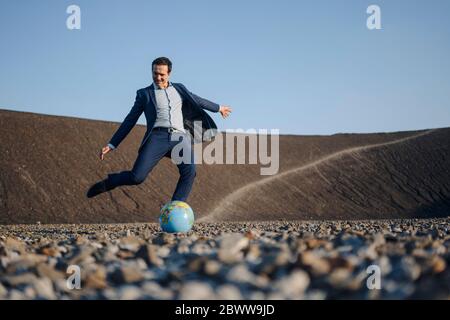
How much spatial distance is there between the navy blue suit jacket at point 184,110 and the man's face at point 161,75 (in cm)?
15

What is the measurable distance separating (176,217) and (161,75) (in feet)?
7.48

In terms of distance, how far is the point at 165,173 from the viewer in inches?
1556

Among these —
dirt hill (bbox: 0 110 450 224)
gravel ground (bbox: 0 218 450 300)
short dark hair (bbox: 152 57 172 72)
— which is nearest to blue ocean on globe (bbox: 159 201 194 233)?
short dark hair (bbox: 152 57 172 72)

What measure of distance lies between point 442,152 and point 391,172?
7528 mm

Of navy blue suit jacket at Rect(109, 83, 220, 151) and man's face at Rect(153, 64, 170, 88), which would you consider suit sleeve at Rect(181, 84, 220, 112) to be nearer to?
navy blue suit jacket at Rect(109, 83, 220, 151)

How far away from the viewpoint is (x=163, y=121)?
8.17 meters

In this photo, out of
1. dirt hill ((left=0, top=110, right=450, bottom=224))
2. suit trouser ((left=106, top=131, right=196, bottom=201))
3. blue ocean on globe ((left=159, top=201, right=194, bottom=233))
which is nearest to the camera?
suit trouser ((left=106, top=131, right=196, bottom=201))

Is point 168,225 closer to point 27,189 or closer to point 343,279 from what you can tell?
point 343,279

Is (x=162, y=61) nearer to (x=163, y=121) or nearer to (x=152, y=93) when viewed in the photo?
(x=152, y=93)

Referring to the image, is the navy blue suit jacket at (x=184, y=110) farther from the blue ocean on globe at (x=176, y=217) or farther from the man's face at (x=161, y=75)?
the blue ocean on globe at (x=176, y=217)

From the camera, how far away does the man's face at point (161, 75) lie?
8.22m

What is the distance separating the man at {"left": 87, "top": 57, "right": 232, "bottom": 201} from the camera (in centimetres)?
810

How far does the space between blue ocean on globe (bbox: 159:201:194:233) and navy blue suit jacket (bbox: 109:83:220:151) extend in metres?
1.11

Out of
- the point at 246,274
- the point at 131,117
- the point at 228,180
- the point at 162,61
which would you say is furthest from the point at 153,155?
the point at 228,180
